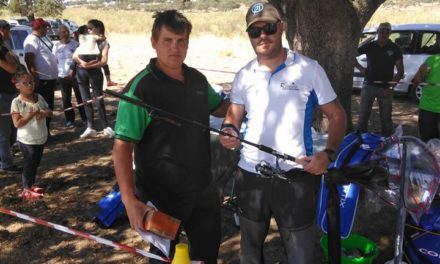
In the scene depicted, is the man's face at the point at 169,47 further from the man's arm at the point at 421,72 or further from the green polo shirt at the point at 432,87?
the man's arm at the point at 421,72

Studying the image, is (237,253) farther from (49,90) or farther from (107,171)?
(49,90)

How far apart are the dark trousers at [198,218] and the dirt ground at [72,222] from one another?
120 cm

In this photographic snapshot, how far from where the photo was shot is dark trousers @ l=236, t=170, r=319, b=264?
240 cm

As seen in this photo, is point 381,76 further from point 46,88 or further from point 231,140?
point 46,88

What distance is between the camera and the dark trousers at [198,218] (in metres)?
2.41

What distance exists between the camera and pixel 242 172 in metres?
2.58

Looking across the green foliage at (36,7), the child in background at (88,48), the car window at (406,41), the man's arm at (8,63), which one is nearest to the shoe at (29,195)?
the man's arm at (8,63)

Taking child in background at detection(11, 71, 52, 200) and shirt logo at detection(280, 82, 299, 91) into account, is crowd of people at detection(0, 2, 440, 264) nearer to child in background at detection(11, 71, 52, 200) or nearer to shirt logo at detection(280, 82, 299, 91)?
shirt logo at detection(280, 82, 299, 91)

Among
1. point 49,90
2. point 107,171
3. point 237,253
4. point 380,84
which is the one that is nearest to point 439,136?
point 380,84

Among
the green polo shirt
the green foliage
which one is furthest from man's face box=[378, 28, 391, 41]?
the green foliage

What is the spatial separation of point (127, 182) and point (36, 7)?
36.6 m

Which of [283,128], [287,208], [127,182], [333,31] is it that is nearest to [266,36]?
[283,128]

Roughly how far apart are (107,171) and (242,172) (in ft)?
12.1

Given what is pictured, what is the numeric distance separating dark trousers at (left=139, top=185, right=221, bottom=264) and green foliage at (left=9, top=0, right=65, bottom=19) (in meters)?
32.6
